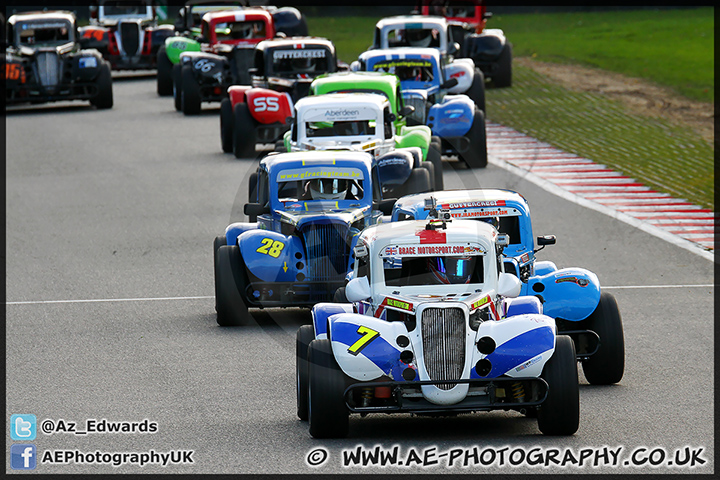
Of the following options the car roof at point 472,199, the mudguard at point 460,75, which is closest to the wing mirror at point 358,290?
the car roof at point 472,199

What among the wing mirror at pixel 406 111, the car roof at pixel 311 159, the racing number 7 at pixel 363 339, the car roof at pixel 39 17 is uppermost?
the car roof at pixel 39 17

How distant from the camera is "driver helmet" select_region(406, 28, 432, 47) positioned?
2625cm

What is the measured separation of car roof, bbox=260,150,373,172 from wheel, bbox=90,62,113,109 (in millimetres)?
15098

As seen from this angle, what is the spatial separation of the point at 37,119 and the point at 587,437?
2183 centimetres

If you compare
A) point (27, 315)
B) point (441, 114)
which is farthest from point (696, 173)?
point (27, 315)

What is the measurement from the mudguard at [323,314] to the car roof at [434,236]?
19.3 inches

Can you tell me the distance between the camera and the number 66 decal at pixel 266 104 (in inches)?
834

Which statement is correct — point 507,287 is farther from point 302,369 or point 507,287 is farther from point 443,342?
point 302,369

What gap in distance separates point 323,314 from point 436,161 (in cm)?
977

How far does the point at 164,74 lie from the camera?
29.7m

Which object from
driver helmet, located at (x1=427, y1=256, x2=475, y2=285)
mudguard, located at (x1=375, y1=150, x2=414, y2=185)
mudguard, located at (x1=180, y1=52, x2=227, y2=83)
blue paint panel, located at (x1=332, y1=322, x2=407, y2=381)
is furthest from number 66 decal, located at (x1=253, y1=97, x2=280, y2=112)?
blue paint panel, located at (x1=332, y1=322, x2=407, y2=381)

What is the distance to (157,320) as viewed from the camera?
12.1 m

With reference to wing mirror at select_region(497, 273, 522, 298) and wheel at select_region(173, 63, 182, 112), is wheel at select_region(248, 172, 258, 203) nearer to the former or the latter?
wing mirror at select_region(497, 273, 522, 298)

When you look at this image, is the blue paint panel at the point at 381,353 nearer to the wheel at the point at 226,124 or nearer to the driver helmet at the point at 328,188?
the driver helmet at the point at 328,188
